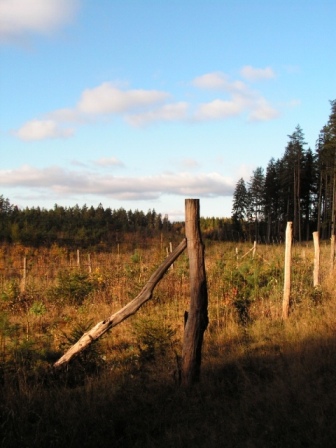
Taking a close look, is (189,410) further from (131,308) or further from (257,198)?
(257,198)

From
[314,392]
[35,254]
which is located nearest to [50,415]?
[314,392]

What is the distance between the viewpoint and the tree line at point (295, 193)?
48000 millimetres

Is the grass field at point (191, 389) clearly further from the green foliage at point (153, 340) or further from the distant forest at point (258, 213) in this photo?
the distant forest at point (258, 213)

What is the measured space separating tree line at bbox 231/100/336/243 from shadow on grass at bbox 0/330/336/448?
130 feet

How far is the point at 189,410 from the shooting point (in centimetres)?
449

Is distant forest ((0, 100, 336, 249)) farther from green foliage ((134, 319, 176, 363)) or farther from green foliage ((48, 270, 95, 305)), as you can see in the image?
green foliage ((134, 319, 176, 363))

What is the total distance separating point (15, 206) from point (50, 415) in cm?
5475

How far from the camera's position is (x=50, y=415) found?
13.9 feet

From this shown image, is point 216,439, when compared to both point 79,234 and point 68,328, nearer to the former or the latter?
point 68,328

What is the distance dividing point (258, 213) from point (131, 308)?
61113 mm

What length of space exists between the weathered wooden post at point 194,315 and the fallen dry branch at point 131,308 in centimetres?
17

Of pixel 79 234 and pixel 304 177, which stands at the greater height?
pixel 304 177

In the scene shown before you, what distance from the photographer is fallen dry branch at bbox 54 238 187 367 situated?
5270mm

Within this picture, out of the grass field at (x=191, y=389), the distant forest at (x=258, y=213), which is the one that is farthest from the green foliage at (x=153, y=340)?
the distant forest at (x=258, y=213)
